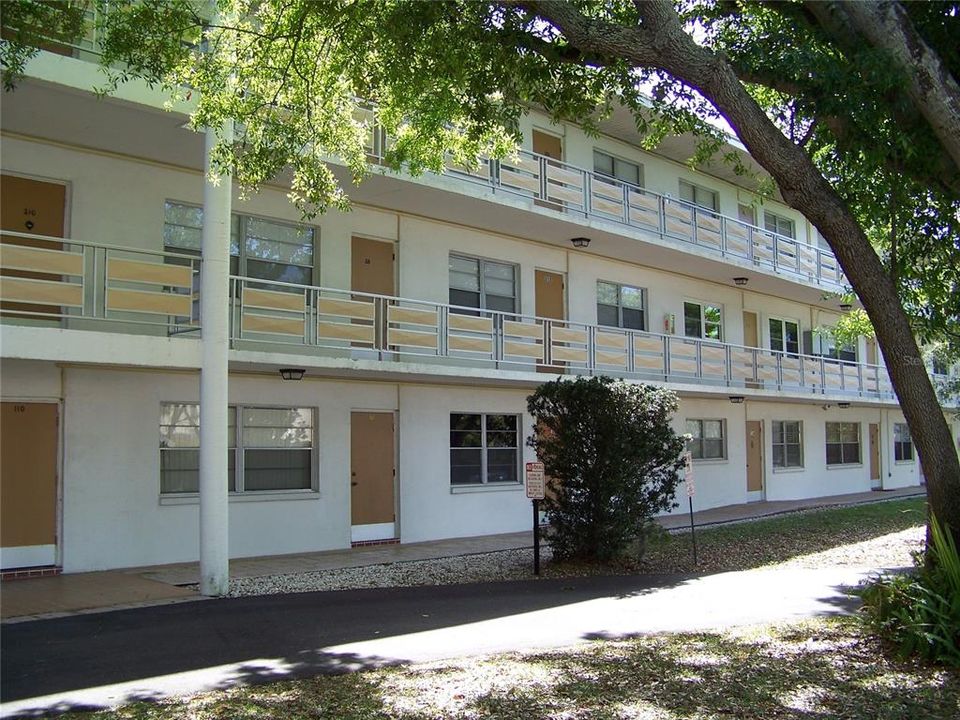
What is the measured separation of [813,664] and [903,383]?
8.47ft

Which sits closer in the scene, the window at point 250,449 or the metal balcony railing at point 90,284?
the metal balcony railing at point 90,284

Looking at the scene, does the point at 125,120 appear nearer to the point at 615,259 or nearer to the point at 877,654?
the point at 877,654

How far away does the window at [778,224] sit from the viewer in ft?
89.6

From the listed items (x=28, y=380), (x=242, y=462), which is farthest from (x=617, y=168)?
(x=28, y=380)

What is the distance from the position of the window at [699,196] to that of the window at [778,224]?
114 inches

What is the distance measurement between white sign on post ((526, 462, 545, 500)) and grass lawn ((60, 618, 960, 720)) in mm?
4923

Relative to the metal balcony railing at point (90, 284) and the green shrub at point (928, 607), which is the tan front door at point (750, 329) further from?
the green shrub at point (928, 607)

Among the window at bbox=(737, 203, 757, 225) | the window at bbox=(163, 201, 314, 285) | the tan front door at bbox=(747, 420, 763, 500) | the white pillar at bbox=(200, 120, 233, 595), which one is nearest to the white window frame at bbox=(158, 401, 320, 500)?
the window at bbox=(163, 201, 314, 285)

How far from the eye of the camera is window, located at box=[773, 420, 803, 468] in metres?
26.4

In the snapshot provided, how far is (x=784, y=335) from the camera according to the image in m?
27.2

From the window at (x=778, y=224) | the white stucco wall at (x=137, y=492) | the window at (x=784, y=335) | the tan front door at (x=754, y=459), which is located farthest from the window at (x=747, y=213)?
the white stucco wall at (x=137, y=492)

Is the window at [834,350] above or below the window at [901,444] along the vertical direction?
above

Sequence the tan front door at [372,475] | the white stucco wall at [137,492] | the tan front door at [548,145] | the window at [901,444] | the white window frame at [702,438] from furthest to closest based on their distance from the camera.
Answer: the window at [901,444] < the white window frame at [702,438] < the tan front door at [548,145] < the tan front door at [372,475] < the white stucco wall at [137,492]

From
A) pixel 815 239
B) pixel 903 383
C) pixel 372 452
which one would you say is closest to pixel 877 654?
pixel 903 383
